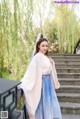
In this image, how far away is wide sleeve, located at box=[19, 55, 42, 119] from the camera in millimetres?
2466

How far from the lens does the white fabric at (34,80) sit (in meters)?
2.48

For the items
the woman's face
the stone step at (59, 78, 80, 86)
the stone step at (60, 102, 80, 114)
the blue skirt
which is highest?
the woman's face

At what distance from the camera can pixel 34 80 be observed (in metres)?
2.63

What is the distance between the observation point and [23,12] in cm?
525

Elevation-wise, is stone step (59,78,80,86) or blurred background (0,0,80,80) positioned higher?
blurred background (0,0,80,80)

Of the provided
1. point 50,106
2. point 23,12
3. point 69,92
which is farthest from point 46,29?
point 50,106

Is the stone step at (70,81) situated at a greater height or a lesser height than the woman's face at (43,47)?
lesser

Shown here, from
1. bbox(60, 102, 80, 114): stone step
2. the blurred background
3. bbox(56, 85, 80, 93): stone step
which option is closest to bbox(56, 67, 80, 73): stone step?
the blurred background

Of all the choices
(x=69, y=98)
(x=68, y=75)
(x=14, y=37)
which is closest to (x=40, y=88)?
(x=69, y=98)

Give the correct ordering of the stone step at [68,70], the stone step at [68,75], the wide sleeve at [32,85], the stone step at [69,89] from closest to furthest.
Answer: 1. the wide sleeve at [32,85]
2. the stone step at [69,89]
3. the stone step at [68,75]
4. the stone step at [68,70]

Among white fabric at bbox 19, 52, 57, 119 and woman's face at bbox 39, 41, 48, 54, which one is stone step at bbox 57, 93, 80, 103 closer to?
white fabric at bbox 19, 52, 57, 119

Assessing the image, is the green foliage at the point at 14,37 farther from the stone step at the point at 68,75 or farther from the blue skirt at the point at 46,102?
the blue skirt at the point at 46,102

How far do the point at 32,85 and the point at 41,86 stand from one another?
177 millimetres

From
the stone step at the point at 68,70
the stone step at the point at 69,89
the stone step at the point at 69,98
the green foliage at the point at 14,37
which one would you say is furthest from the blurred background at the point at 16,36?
the stone step at the point at 69,98
